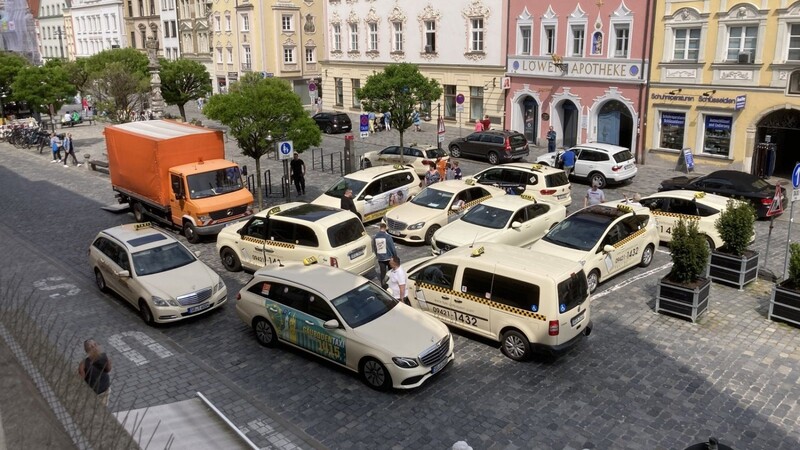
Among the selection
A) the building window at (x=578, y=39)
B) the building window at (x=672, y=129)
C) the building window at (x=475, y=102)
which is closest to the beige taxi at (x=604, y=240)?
the building window at (x=672, y=129)

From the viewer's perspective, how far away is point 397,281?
12.8m

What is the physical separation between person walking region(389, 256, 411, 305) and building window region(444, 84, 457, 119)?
29.8 m

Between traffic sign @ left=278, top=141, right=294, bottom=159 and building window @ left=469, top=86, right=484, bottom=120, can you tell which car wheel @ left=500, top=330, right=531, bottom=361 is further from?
building window @ left=469, top=86, right=484, bottom=120

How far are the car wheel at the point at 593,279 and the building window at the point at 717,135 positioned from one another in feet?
53.2

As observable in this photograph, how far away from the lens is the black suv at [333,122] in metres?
40.5

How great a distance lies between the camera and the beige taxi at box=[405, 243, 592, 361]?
11305mm

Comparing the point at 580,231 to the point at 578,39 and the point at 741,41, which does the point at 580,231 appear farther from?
the point at 578,39

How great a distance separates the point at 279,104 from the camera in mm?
21375

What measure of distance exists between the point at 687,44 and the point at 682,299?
60.2 feet

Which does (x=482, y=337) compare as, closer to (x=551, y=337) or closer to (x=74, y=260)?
(x=551, y=337)

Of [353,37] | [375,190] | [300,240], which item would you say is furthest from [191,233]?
[353,37]

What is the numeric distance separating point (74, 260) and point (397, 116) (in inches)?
572

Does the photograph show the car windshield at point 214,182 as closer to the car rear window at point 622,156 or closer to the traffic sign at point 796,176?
the car rear window at point 622,156

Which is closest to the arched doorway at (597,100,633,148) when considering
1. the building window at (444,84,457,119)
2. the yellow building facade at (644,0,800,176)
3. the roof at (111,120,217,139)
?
the yellow building facade at (644,0,800,176)
